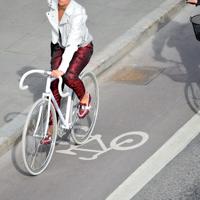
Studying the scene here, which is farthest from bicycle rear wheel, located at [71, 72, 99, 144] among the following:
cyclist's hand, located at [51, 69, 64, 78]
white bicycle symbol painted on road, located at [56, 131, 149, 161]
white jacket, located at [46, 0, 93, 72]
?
cyclist's hand, located at [51, 69, 64, 78]

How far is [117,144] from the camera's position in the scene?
8.44 metres

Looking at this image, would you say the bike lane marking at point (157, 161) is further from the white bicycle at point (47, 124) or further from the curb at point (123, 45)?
the curb at point (123, 45)

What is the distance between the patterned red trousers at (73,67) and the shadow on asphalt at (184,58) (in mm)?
1786

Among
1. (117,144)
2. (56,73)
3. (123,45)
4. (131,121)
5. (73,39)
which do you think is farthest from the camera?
(123,45)

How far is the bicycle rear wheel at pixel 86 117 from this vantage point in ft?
28.0

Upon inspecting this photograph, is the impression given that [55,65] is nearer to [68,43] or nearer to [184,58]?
[68,43]

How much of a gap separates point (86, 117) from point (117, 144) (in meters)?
0.75

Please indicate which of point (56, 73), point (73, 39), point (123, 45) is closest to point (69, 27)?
point (73, 39)

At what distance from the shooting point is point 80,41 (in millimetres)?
7867

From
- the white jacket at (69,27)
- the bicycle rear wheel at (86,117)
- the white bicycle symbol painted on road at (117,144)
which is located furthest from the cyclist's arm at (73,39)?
the white bicycle symbol painted on road at (117,144)

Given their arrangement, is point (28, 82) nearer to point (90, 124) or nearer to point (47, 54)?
point (47, 54)

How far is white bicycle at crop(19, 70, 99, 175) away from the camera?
7.62 m

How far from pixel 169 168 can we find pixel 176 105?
5.56ft

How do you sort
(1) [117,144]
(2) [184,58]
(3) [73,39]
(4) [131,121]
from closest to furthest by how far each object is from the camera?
(3) [73,39]
(1) [117,144]
(4) [131,121]
(2) [184,58]
